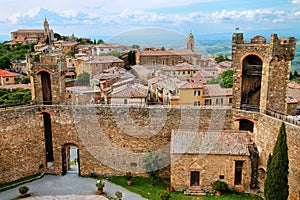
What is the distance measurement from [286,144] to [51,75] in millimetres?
16690

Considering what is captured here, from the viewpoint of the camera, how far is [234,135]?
20141 mm

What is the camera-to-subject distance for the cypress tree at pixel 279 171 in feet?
51.5

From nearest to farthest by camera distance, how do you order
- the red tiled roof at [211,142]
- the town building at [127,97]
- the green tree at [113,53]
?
the red tiled roof at [211,142]
the town building at [127,97]
the green tree at [113,53]

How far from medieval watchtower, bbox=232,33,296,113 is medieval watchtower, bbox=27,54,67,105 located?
12.8 metres

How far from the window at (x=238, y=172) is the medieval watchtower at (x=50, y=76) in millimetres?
13578

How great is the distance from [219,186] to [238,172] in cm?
158

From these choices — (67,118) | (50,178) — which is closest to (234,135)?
(67,118)

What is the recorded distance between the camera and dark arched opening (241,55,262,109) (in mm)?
21672

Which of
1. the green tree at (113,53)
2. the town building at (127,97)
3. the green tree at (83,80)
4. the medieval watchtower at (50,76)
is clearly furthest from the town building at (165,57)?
the medieval watchtower at (50,76)

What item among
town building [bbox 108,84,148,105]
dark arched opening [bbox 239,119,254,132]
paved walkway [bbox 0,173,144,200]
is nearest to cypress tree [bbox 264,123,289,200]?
dark arched opening [bbox 239,119,254,132]

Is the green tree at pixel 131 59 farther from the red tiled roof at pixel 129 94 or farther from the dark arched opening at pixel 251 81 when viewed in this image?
the dark arched opening at pixel 251 81

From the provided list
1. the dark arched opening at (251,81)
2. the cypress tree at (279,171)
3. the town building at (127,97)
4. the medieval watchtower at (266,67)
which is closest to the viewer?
the cypress tree at (279,171)

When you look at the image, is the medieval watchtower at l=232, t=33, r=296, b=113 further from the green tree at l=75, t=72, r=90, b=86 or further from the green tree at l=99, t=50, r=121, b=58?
the green tree at l=99, t=50, r=121, b=58

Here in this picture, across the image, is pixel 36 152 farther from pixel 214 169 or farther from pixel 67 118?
pixel 214 169
